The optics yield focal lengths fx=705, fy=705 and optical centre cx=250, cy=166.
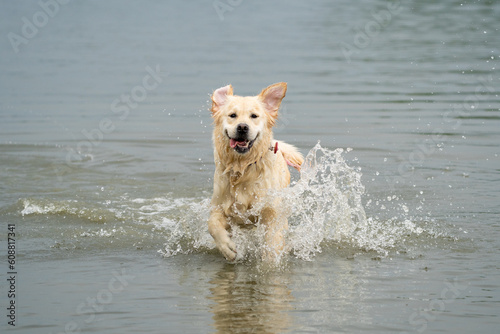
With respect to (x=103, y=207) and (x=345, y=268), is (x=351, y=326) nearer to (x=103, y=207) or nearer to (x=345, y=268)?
(x=345, y=268)

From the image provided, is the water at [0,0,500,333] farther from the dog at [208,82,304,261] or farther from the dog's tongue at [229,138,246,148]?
the dog's tongue at [229,138,246,148]

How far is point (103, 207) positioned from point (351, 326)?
4.52 meters

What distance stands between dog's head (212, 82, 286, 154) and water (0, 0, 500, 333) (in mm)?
891

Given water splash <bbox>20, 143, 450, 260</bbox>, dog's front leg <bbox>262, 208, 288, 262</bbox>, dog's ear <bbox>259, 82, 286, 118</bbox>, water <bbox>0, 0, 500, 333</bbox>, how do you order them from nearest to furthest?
water <bbox>0, 0, 500, 333</bbox>, dog's ear <bbox>259, 82, 286, 118</bbox>, dog's front leg <bbox>262, 208, 288, 262</bbox>, water splash <bbox>20, 143, 450, 260</bbox>

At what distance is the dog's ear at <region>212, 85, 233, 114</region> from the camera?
6.78 metres

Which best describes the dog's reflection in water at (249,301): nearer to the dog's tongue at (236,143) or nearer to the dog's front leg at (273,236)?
the dog's front leg at (273,236)

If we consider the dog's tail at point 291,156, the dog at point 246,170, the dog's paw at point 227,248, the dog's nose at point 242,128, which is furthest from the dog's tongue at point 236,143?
the dog's tail at point 291,156

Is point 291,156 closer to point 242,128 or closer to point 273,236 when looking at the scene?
point 273,236

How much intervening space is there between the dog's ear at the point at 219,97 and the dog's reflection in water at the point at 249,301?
157cm

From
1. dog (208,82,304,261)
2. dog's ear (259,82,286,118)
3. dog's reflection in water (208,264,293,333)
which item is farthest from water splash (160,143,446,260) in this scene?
dog's ear (259,82,286,118)

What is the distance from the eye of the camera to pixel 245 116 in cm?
657

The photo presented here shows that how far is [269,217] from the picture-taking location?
703 cm

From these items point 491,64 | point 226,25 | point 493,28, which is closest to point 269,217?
point 491,64

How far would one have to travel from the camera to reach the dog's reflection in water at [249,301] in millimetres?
5402
